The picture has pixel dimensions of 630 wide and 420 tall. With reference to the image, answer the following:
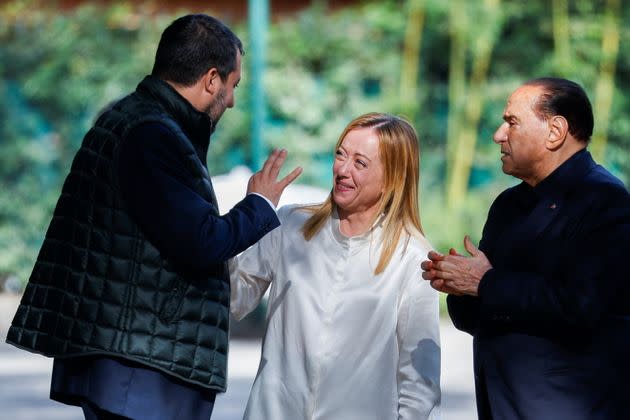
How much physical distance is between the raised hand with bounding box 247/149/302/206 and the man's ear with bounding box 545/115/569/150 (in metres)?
0.70

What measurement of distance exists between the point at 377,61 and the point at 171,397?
932cm

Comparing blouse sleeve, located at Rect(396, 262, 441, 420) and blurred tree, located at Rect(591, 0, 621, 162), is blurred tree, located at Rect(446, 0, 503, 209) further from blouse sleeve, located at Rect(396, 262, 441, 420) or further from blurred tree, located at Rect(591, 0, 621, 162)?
blouse sleeve, located at Rect(396, 262, 441, 420)

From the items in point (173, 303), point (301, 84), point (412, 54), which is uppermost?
point (412, 54)

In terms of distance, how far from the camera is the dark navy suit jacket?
142 inches

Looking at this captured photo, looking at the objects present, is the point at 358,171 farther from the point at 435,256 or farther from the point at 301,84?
the point at 301,84

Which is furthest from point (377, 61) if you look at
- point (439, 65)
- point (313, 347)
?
point (313, 347)

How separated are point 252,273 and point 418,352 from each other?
56 centimetres

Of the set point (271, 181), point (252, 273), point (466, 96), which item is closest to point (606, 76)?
point (466, 96)

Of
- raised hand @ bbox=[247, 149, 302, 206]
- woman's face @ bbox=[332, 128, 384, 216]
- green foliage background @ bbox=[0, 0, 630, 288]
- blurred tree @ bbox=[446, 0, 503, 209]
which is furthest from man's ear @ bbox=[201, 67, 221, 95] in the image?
blurred tree @ bbox=[446, 0, 503, 209]

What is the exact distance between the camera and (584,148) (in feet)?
12.8

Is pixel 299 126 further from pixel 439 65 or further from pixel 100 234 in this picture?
pixel 100 234

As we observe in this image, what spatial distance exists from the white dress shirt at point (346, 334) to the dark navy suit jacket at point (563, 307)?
9.3 inches

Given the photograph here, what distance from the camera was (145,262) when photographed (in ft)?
12.0

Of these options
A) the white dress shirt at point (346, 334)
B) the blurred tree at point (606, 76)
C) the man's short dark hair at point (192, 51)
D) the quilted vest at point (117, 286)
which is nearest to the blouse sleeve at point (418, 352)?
the white dress shirt at point (346, 334)
